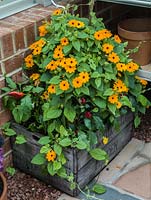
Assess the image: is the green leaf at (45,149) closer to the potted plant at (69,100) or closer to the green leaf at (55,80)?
the potted plant at (69,100)

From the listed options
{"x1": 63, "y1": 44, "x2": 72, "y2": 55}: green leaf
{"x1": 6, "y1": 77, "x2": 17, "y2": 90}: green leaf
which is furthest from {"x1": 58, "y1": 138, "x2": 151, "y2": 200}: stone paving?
{"x1": 63, "y1": 44, "x2": 72, "y2": 55}: green leaf

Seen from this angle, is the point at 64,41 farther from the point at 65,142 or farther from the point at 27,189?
the point at 27,189

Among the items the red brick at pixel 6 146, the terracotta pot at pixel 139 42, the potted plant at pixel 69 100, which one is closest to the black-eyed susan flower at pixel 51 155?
the potted plant at pixel 69 100

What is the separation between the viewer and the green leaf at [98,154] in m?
2.06

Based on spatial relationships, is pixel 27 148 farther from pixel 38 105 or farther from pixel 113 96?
pixel 113 96

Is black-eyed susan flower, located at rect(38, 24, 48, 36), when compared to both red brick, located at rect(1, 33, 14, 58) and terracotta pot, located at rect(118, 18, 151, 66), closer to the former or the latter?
red brick, located at rect(1, 33, 14, 58)

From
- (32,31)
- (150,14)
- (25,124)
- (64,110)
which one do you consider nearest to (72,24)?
(32,31)

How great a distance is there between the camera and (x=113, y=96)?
79.7 inches

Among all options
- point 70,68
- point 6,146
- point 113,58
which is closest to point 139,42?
point 113,58

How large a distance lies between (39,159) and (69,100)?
0.33 metres

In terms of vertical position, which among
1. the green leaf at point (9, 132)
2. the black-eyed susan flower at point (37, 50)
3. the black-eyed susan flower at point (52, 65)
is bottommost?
the green leaf at point (9, 132)

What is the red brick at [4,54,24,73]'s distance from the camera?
2074 mm

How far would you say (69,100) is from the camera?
6.49 ft

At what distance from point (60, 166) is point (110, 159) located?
1.52 ft
